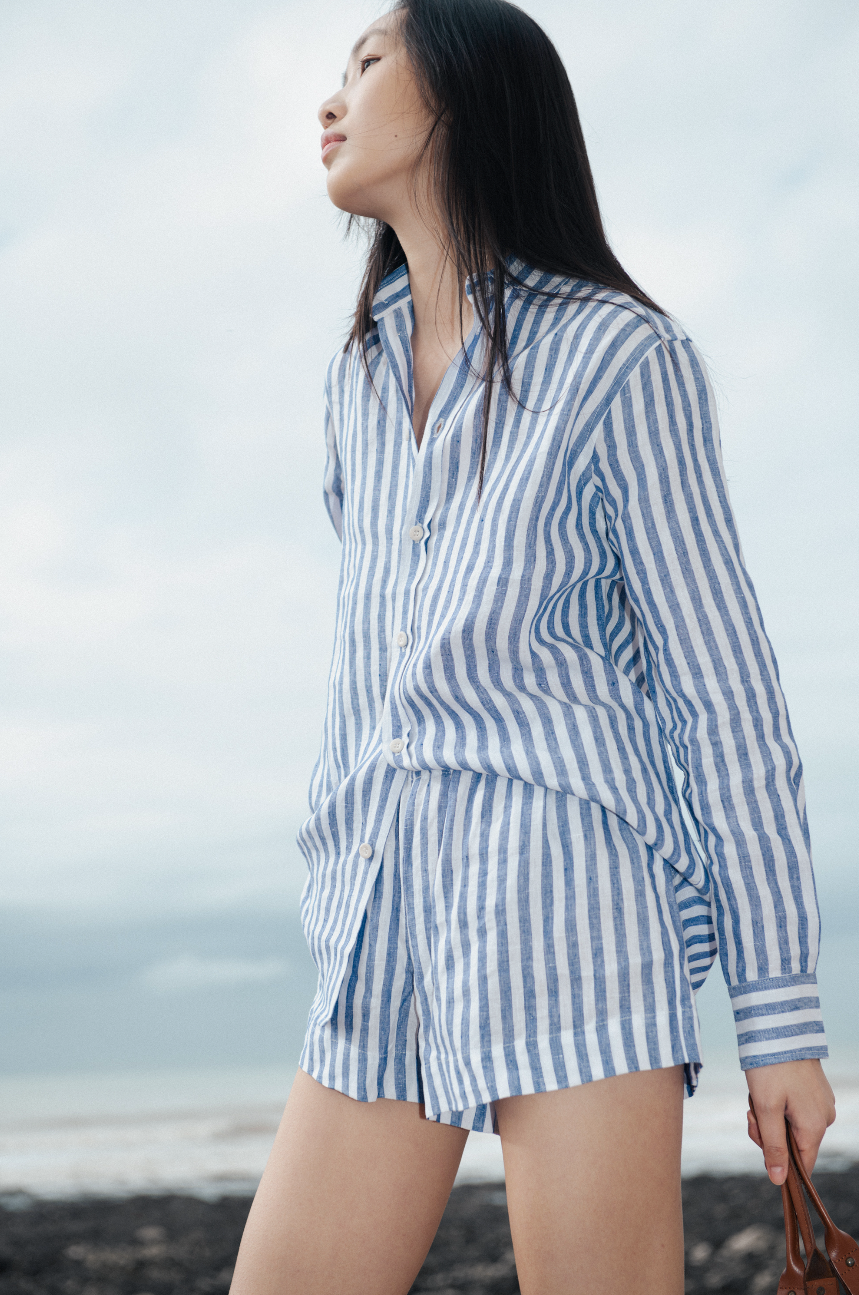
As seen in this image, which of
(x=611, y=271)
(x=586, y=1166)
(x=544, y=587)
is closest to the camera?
(x=586, y=1166)

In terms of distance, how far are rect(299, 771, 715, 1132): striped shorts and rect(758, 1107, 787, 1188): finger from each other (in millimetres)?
70

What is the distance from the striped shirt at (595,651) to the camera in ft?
3.05

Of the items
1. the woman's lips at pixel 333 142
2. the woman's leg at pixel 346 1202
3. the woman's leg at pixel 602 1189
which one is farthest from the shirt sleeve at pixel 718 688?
the woman's lips at pixel 333 142

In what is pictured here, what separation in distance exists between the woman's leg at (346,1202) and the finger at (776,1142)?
12.2 inches

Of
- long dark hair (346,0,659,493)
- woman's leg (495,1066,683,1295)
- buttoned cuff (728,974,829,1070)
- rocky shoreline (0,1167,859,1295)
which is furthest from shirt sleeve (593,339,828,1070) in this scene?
rocky shoreline (0,1167,859,1295)

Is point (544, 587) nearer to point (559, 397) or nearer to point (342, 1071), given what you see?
point (559, 397)

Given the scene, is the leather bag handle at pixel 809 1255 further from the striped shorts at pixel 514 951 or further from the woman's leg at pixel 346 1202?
the woman's leg at pixel 346 1202

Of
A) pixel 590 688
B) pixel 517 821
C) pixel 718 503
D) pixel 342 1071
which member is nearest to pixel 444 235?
pixel 718 503

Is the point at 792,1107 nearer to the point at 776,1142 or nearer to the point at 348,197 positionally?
the point at 776,1142

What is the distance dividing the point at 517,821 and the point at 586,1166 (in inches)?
11.1

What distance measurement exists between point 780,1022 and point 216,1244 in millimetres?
2685

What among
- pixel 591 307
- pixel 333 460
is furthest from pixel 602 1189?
pixel 333 460

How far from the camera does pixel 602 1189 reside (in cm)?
87

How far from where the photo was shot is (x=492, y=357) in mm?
1077
